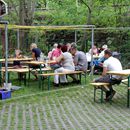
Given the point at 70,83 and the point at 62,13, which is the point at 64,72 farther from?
the point at 62,13

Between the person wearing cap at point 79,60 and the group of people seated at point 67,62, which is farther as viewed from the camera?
the person wearing cap at point 79,60

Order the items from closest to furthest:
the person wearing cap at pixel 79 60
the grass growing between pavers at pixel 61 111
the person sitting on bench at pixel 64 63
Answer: the grass growing between pavers at pixel 61 111
the person sitting on bench at pixel 64 63
the person wearing cap at pixel 79 60

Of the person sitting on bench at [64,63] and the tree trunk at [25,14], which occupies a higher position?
the tree trunk at [25,14]

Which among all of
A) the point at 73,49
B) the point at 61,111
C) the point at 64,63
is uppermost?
the point at 73,49

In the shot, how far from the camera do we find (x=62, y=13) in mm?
28203


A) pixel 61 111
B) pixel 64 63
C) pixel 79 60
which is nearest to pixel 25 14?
pixel 79 60

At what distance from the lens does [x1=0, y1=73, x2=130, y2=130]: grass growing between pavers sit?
8969 mm

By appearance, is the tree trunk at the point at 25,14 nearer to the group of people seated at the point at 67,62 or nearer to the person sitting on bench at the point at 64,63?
the group of people seated at the point at 67,62

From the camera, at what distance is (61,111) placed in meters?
10.4

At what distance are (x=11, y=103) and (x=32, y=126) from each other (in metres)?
Answer: 2.77

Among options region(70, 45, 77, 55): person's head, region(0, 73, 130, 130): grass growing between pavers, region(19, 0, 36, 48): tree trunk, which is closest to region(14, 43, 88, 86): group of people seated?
region(70, 45, 77, 55): person's head

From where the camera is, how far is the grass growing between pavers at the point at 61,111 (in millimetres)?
8969

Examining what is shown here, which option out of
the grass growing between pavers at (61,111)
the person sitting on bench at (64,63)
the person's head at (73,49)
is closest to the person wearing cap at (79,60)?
the person's head at (73,49)

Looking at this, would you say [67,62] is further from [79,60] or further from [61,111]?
[61,111]
